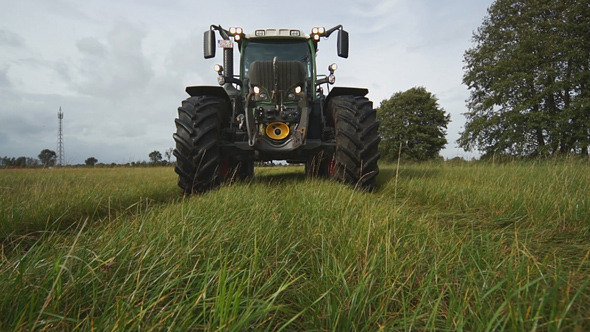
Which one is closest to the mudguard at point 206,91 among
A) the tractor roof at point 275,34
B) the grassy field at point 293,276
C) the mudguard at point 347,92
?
the tractor roof at point 275,34

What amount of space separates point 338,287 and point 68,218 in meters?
2.57

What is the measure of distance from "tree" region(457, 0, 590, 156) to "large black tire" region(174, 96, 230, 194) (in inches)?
641

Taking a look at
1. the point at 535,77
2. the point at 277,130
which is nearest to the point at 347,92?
the point at 277,130

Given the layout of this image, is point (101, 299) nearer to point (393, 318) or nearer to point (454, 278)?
point (393, 318)

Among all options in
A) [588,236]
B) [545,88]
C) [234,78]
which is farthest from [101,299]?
[545,88]

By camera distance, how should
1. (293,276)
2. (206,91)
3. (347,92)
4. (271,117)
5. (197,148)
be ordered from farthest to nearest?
(347,92) < (206,91) < (271,117) < (197,148) < (293,276)

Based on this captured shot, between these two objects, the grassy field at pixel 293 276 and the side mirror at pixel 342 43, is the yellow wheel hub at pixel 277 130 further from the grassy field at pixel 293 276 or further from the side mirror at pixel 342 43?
the grassy field at pixel 293 276

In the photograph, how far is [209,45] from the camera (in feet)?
14.9

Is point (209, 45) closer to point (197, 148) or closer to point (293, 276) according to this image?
point (197, 148)

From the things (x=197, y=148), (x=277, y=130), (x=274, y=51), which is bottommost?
(x=197, y=148)

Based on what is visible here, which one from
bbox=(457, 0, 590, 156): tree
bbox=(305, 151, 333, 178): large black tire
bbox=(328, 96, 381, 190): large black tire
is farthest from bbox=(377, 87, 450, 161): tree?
bbox=(328, 96, 381, 190): large black tire

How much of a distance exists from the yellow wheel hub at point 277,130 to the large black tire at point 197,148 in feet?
2.29

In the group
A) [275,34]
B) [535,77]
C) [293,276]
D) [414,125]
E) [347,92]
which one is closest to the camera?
[293,276]

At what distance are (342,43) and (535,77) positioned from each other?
15704 mm
